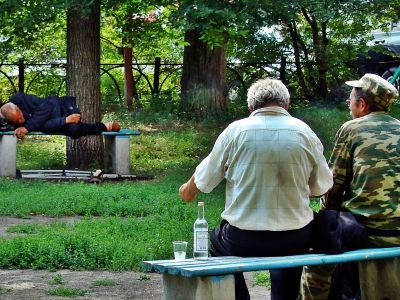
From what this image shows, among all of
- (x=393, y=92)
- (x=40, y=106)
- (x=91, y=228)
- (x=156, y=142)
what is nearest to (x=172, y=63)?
(x=156, y=142)

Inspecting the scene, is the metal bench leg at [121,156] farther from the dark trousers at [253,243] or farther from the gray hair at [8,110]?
the dark trousers at [253,243]

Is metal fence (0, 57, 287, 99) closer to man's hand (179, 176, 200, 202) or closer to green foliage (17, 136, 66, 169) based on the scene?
green foliage (17, 136, 66, 169)

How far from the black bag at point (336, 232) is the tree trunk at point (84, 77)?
372 inches

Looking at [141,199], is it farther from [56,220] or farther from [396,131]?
[396,131]

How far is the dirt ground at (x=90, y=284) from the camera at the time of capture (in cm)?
711

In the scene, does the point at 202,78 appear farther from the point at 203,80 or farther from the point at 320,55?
the point at 320,55

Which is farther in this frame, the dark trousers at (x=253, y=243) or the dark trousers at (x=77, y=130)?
the dark trousers at (x=77, y=130)

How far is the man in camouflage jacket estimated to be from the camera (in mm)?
5910

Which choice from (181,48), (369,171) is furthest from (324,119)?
(369,171)

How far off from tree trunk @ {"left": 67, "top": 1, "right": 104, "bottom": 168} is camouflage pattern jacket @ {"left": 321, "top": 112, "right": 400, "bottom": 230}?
9192mm

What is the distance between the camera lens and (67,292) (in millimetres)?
7051

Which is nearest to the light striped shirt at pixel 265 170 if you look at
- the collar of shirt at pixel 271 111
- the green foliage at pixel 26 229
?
the collar of shirt at pixel 271 111

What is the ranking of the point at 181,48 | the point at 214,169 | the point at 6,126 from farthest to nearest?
1. the point at 181,48
2. the point at 6,126
3. the point at 214,169

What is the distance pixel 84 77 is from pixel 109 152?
1.12 metres
